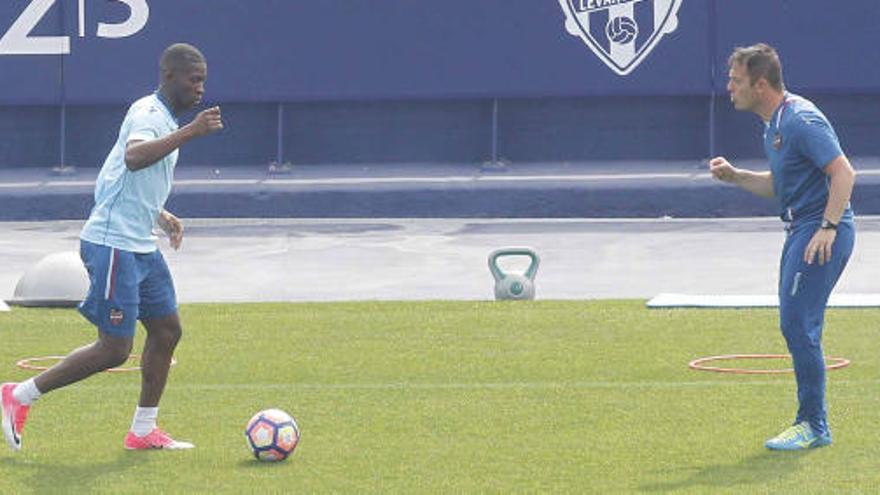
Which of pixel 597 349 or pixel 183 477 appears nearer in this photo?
pixel 183 477

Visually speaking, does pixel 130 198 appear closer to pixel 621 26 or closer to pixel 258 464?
pixel 258 464

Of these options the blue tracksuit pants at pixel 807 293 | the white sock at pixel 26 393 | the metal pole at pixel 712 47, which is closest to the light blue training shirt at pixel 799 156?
the blue tracksuit pants at pixel 807 293

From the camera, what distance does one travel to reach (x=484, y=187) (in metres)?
24.9

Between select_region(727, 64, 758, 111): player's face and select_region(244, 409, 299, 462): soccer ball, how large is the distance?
2779 millimetres

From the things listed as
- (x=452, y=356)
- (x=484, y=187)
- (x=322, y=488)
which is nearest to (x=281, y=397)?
(x=452, y=356)

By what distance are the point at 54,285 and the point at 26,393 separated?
6918 mm

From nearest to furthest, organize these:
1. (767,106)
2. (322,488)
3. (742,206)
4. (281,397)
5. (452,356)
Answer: (322,488) → (767,106) → (281,397) → (452,356) → (742,206)

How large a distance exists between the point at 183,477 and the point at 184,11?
52.1 feet

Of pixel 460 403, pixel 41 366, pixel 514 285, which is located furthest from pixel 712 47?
pixel 460 403

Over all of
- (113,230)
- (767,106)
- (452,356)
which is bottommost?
(452,356)

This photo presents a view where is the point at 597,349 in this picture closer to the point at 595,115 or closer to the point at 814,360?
the point at 814,360

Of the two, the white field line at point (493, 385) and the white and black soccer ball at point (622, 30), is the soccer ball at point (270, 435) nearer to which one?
the white field line at point (493, 385)

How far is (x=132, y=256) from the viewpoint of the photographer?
10.5 m

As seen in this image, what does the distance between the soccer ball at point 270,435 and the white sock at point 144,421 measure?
63cm
